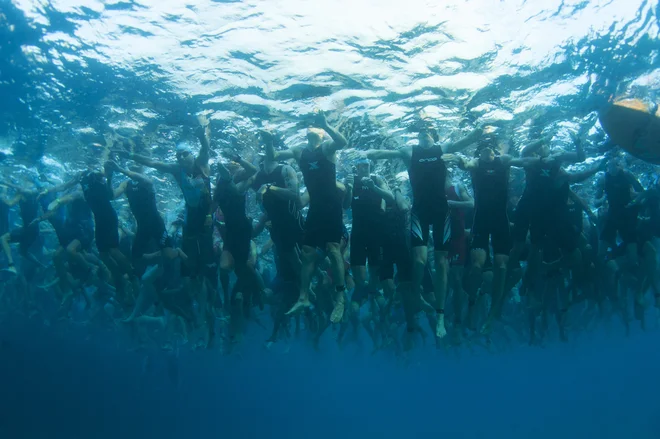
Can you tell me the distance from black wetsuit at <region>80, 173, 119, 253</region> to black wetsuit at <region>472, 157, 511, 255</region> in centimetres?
1105

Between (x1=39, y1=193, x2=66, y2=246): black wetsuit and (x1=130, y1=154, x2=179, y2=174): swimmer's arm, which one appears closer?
(x1=130, y1=154, x2=179, y2=174): swimmer's arm

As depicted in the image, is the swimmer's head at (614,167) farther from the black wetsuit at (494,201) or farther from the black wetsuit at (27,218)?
the black wetsuit at (27,218)

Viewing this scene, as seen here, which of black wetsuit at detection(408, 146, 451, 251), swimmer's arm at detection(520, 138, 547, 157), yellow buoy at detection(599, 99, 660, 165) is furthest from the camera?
swimmer's arm at detection(520, 138, 547, 157)

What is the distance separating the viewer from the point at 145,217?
11.9 meters

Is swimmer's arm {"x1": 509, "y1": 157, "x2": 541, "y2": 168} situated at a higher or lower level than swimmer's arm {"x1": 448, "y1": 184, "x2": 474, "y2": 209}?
higher

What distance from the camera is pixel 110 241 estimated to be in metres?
11.9

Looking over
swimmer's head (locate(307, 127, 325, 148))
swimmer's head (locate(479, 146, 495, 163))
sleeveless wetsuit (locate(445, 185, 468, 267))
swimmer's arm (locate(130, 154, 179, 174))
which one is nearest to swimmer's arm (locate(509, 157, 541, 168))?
swimmer's head (locate(479, 146, 495, 163))

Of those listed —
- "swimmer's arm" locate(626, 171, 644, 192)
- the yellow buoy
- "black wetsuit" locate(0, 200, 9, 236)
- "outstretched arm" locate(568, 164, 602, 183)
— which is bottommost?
"black wetsuit" locate(0, 200, 9, 236)

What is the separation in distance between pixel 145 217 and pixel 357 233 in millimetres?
6955

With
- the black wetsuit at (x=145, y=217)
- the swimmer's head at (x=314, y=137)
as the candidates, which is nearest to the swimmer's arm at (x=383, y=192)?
the swimmer's head at (x=314, y=137)

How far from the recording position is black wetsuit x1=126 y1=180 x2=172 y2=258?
38.2 ft

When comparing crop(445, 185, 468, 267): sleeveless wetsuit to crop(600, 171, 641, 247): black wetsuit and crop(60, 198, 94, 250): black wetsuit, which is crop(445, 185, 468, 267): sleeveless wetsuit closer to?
crop(600, 171, 641, 247): black wetsuit

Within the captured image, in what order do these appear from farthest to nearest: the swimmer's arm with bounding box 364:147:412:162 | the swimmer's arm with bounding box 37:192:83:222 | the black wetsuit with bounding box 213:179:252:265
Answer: the swimmer's arm with bounding box 37:192:83:222
the black wetsuit with bounding box 213:179:252:265
the swimmer's arm with bounding box 364:147:412:162

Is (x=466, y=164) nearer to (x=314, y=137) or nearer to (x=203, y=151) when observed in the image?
(x=314, y=137)
